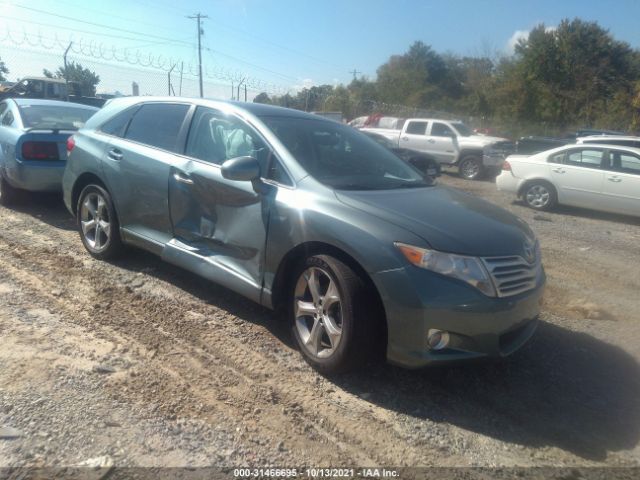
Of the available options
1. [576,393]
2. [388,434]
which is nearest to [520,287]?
[576,393]

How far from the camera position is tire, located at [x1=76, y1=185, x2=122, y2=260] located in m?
4.91

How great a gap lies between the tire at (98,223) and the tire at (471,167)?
13.2 m

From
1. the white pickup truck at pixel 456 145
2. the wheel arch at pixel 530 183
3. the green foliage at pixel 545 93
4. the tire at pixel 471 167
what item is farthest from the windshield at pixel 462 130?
the green foliage at pixel 545 93

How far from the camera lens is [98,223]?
5.11 metres

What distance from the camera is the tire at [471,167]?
16.1 metres

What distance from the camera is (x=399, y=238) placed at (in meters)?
3.01

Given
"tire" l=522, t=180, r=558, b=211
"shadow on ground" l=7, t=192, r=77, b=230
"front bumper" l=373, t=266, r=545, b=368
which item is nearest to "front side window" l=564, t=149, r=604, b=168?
"tire" l=522, t=180, r=558, b=211

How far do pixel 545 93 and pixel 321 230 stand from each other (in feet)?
120

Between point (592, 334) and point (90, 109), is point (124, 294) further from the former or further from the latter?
point (90, 109)

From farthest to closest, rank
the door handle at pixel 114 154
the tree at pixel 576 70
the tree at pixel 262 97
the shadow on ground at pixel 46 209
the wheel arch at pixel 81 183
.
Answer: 1. the tree at pixel 576 70
2. the tree at pixel 262 97
3. the shadow on ground at pixel 46 209
4. the wheel arch at pixel 81 183
5. the door handle at pixel 114 154

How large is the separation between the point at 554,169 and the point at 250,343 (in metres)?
9.18

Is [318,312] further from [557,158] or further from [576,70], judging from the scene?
[576,70]

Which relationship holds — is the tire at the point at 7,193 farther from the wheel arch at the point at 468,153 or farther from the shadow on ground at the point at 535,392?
the wheel arch at the point at 468,153

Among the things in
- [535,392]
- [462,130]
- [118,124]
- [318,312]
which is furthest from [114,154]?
[462,130]
